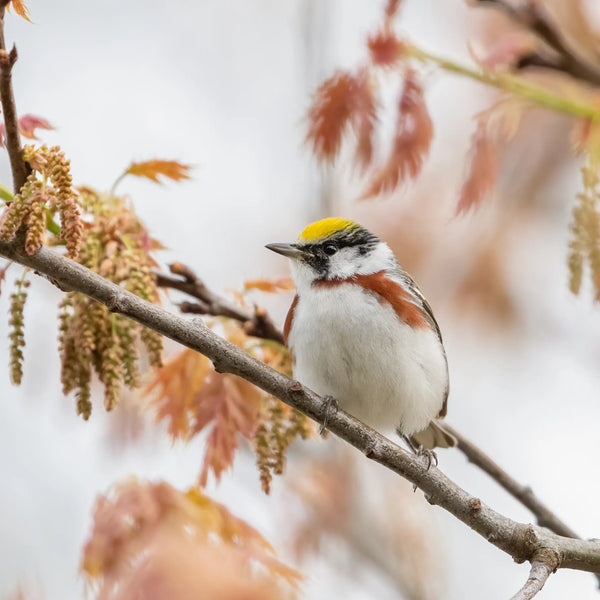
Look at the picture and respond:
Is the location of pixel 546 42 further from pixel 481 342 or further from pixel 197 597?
pixel 481 342

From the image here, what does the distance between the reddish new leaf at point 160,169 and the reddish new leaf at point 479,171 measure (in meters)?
1.01

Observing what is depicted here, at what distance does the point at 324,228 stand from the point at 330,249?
5.8 inches

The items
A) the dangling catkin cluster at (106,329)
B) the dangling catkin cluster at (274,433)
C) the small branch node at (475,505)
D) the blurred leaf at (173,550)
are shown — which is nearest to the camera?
the blurred leaf at (173,550)

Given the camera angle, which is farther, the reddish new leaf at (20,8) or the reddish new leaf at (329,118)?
the reddish new leaf at (329,118)

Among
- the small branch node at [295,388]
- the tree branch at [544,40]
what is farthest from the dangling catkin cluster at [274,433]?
the tree branch at [544,40]

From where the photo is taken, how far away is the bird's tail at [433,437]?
12.3 feet

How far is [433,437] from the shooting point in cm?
386

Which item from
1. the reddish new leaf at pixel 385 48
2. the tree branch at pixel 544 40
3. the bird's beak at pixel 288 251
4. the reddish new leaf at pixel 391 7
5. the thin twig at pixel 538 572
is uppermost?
the tree branch at pixel 544 40

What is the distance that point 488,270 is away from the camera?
19.7ft

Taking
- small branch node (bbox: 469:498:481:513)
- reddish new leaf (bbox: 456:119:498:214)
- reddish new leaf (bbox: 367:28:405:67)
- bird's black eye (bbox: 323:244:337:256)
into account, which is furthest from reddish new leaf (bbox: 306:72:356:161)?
small branch node (bbox: 469:498:481:513)

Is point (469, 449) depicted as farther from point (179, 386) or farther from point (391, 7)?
point (391, 7)

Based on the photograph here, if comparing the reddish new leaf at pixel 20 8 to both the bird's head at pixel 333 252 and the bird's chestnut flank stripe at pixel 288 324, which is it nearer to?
the bird's chestnut flank stripe at pixel 288 324

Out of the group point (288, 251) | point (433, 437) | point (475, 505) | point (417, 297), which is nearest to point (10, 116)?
point (475, 505)

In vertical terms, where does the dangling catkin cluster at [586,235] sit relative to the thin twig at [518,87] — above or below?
below
